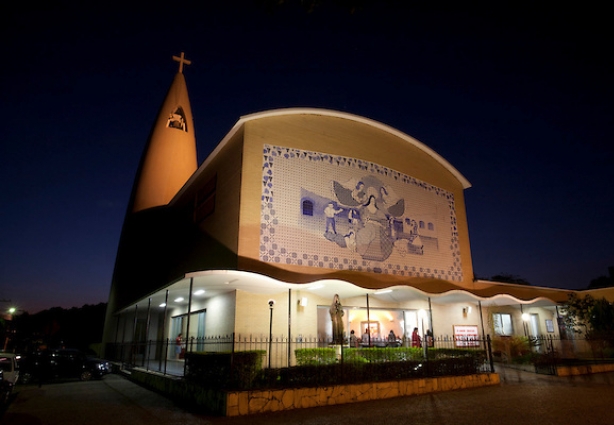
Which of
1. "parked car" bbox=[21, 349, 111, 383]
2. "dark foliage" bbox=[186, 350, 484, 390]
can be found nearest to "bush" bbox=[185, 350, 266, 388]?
"dark foliage" bbox=[186, 350, 484, 390]

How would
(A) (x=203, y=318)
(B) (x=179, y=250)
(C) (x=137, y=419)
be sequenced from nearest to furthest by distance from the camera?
(C) (x=137, y=419), (A) (x=203, y=318), (B) (x=179, y=250)

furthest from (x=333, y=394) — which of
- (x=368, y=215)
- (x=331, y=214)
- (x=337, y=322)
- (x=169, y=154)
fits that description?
(x=169, y=154)

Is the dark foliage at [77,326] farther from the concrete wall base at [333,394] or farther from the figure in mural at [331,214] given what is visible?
the concrete wall base at [333,394]

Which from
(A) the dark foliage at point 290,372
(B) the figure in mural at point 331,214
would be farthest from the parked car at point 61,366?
(B) the figure in mural at point 331,214

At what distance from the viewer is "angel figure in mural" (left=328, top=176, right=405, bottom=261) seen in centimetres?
1558

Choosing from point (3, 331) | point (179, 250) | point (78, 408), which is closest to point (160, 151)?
point (179, 250)

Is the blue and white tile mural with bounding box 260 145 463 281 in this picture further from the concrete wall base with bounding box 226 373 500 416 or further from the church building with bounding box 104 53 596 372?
the concrete wall base with bounding box 226 373 500 416

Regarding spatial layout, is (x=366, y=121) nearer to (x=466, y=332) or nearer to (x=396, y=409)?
(x=466, y=332)

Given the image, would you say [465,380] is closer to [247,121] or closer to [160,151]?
[247,121]

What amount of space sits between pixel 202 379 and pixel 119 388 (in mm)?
5255

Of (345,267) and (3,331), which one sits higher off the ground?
(345,267)

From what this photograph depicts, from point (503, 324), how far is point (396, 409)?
14.1 metres

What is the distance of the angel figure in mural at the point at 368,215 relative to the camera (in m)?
15.6

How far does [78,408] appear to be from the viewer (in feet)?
30.9
